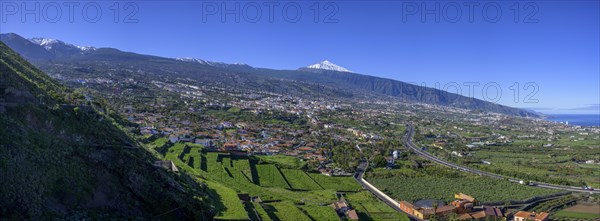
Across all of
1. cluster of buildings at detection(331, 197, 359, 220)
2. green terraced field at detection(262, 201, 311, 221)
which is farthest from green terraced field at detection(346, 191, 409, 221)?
green terraced field at detection(262, 201, 311, 221)

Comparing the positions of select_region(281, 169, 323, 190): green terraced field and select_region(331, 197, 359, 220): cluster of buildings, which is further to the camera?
select_region(281, 169, 323, 190): green terraced field

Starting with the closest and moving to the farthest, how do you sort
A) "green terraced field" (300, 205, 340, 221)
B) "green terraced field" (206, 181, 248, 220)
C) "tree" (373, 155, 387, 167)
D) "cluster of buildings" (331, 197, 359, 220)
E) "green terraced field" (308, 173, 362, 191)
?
1. "green terraced field" (206, 181, 248, 220)
2. "green terraced field" (300, 205, 340, 221)
3. "cluster of buildings" (331, 197, 359, 220)
4. "green terraced field" (308, 173, 362, 191)
5. "tree" (373, 155, 387, 167)

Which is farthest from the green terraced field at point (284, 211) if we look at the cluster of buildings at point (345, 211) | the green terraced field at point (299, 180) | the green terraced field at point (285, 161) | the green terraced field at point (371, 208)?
the green terraced field at point (285, 161)

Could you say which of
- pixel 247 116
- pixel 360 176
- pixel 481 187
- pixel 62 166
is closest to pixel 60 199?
pixel 62 166

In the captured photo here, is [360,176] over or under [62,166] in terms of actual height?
under

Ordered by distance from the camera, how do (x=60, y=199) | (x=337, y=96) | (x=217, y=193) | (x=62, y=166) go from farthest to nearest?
(x=337, y=96), (x=217, y=193), (x=62, y=166), (x=60, y=199)

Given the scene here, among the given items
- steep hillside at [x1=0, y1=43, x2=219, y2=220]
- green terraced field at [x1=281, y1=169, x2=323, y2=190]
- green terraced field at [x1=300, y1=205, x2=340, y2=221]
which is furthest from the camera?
green terraced field at [x1=281, y1=169, x2=323, y2=190]

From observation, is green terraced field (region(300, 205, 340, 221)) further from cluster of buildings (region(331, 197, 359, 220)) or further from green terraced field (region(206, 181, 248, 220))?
green terraced field (region(206, 181, 248, 220))

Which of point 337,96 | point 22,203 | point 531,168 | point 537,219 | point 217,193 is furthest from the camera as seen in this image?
point 337,96

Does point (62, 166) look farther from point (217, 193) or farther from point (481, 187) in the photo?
point (481, 187)

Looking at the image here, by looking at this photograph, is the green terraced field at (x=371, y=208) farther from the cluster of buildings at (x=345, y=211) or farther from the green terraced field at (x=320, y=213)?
the green terraced field at (x=320, y=213)
